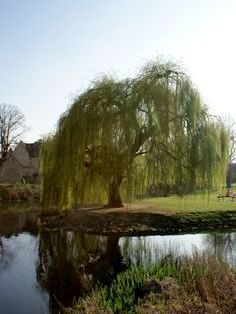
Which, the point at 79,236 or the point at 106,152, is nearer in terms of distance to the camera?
the point at 79,236

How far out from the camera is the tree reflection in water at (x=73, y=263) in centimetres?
1317

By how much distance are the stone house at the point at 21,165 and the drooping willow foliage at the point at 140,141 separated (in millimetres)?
37945

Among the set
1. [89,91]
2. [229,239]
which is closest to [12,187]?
[89,91]

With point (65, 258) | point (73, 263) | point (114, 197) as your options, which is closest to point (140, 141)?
point (114, 197)

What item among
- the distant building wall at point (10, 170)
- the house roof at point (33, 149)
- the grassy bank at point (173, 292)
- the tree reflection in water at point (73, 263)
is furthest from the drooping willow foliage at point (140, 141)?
the house roof at point (33, 149)

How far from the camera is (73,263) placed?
16922mm

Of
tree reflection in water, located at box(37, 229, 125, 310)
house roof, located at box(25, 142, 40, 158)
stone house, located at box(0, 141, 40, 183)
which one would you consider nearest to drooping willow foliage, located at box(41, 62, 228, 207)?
tree reflection in water, located at box(37, 229, 125, 310)

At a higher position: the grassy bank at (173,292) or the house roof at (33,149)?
the house roof at (33,149)

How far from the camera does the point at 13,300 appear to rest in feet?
41.3

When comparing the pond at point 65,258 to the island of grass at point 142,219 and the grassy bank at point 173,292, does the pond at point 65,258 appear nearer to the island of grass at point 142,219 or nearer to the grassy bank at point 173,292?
the grassy bank at point 173,292

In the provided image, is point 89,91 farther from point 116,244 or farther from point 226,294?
point 226,294

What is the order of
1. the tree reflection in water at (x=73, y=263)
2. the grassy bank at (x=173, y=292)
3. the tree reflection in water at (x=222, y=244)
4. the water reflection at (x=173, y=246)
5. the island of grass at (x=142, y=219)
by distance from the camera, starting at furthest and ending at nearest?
the island of grass at (x=142, y=219) → the tree reflection in water at (x=222, y=244) → the water reflection at (x=173, y=246) → the tree reflection in water at (x=73, y=263) → the grassy bank at (x=173, y=292)

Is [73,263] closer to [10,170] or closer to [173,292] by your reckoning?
[173,292]

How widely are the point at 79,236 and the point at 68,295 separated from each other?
10.4m
